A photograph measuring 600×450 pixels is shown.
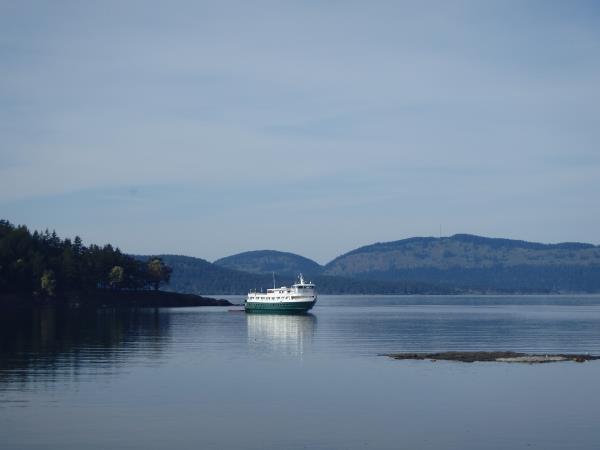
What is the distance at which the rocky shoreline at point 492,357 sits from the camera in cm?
8075

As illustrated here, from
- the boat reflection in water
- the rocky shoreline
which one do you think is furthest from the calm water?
the rocky shoreline

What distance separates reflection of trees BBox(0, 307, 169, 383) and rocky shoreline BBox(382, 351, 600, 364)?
2540 centimetres

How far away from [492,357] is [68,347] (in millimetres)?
44664

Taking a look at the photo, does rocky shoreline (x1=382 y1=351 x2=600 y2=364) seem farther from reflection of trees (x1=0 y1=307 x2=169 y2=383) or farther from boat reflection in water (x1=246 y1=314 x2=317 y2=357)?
reflection of trees (x1=0 y1=307 x2=169 y2=383)

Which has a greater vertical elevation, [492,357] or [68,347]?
[68,347]

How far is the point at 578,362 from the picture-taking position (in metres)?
80.4

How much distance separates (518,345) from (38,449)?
74460mm

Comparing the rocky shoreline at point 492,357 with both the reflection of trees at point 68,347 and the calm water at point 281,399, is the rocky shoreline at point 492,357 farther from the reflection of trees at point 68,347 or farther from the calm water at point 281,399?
the reflection of trees at point 68,347

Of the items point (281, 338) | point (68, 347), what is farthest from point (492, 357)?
point (68, 347)

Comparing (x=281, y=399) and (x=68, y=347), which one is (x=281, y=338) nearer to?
(x=68, y=347)

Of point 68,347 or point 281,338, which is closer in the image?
point 68,347

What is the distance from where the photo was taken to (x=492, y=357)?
272 ft

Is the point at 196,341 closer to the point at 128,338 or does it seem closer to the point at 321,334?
the point at 128,338

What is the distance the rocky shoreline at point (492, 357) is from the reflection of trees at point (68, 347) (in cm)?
2540
